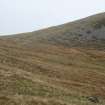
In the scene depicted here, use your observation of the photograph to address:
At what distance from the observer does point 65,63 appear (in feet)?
→ 194

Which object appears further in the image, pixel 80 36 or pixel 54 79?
pixel 80 36

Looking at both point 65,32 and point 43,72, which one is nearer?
point 43,72

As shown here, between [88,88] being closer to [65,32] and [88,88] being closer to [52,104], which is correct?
[52,104]

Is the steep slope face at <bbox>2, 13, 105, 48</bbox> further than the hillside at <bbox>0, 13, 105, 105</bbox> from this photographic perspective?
Yes

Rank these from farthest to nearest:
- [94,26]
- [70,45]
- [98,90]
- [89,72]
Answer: [94,26] < [70,45] < [89,72] < [98,90]

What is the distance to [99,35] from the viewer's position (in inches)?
3861

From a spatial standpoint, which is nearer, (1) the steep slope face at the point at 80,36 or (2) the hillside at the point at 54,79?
(2) the hillside at the point at 54,79

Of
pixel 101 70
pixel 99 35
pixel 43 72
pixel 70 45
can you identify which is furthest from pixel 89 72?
pixel 99 35

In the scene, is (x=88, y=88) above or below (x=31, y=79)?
below

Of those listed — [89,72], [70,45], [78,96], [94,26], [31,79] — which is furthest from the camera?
[94,26]

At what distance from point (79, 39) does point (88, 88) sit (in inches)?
2281

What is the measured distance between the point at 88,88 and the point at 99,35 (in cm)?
6006

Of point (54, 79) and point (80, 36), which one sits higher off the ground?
point (80, 36)

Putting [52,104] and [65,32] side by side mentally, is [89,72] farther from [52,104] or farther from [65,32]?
[65,32]
